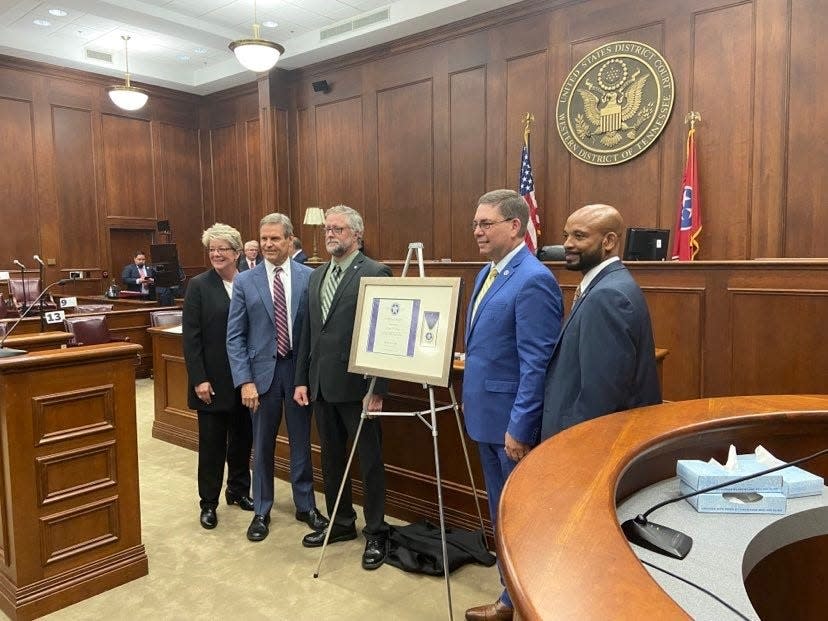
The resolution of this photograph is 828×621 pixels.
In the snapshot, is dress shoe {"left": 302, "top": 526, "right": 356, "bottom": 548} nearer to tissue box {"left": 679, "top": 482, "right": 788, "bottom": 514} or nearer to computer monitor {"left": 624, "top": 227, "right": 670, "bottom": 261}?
tissue box {"left": 679, "top": 482, "right": 788, "bottom": 514}

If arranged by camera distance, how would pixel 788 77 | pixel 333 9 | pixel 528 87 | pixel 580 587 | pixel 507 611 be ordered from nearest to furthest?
pixel 580 587, pixel 507 611, pixel 788 77, pixel 528 87, pixel 333 9

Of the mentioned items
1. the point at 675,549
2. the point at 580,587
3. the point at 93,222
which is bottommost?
the point at 675,549

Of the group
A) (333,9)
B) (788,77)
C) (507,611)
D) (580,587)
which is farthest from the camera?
(333,9)

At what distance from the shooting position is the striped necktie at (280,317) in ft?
9.98

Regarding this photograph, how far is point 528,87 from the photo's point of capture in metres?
6.48

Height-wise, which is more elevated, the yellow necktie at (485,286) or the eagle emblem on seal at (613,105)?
the eagle emblem on seal at (613,105)

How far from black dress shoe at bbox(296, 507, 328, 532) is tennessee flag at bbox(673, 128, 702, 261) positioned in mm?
3919

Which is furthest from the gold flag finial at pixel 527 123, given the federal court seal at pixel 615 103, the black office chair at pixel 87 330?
the black office chair at pixel 87 330

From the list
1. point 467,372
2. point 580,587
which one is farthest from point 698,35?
point 580,587

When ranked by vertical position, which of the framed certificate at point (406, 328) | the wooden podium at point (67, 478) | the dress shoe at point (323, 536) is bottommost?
the dress shoe at point (323, 536)

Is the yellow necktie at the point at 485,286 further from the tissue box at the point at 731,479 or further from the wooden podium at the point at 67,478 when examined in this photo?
the wooden podium at the point at 67,478

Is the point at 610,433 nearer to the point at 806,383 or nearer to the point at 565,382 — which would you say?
the point at 565,382

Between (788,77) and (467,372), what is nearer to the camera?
(467,372)

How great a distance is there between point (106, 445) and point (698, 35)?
→ 548 centimetres
